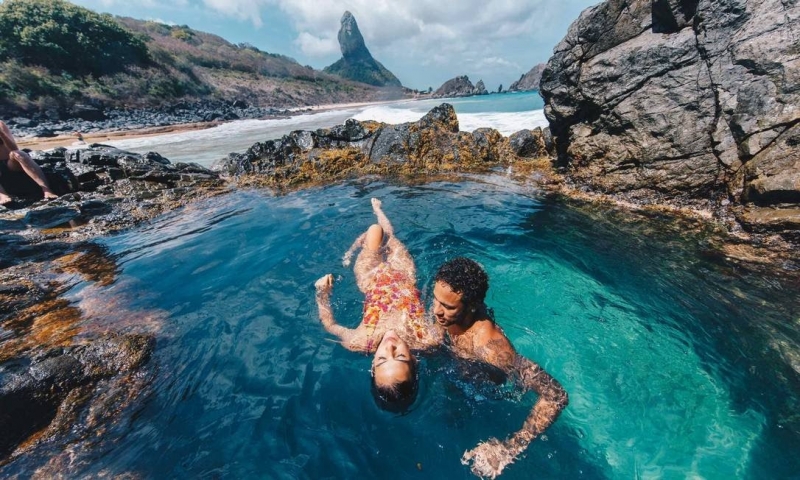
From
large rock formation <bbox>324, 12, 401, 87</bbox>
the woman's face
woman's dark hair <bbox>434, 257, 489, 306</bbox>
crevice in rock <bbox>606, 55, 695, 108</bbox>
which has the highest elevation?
large rock formation <bbox>324, 12, 401, 87</bbox>

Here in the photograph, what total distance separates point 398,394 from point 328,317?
67.8 inches

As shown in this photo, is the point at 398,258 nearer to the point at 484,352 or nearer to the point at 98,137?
the point at 484,352

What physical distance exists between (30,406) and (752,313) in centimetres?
823

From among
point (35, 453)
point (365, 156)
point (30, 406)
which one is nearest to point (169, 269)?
point (30, 406)

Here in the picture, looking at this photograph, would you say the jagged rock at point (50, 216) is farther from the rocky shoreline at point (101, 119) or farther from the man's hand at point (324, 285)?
the rocky shoreline at point (101, 119)

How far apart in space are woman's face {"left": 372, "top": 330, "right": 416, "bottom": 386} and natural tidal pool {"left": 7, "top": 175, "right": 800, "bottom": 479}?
0.72 metres

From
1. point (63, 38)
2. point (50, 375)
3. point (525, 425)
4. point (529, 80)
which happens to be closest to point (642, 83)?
point (525, 425)

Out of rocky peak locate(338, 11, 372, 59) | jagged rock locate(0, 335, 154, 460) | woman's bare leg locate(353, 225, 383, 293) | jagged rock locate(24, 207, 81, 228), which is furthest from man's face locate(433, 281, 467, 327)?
rocky peak locate(338, 11, 372, 59)

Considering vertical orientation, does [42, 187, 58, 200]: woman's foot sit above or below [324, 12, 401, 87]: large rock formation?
below

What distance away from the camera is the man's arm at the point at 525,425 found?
2.84 meters

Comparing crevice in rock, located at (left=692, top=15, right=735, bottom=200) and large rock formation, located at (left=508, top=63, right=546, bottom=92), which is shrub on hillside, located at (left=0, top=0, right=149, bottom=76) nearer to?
crevice in rock, located at (left=692, top=15, right=735, bottom=200)

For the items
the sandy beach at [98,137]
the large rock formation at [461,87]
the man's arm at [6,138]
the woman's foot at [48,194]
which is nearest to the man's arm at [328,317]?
the woman's foot at [48,194]

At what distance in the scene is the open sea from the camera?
3.04m

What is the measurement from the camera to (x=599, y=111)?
8.48 meters
